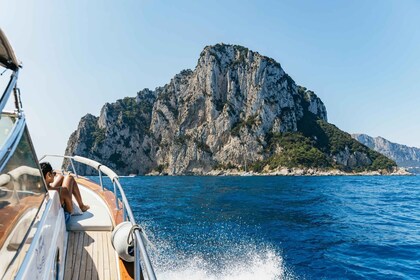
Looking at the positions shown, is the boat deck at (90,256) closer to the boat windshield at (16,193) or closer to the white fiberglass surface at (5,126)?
the boat windshield at (16,193)

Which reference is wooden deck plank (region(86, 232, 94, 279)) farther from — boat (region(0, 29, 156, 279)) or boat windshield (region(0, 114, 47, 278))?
boat windshield (region(0, 114, 47, 278))


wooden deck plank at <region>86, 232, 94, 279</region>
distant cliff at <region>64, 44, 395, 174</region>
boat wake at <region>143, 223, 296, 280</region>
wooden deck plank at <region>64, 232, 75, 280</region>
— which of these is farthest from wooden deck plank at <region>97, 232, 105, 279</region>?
distant cliff at <region>64, 44, 395, 174</region>

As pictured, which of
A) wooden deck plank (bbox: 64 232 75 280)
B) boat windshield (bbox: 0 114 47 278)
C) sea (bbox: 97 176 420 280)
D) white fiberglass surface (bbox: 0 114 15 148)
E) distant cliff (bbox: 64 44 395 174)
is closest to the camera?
boat windshield (bbox: 0 114 47 278)

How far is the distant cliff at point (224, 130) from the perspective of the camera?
421ft

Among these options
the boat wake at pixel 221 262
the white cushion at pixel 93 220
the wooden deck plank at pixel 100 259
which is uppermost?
the white cushion at pixel 93 220

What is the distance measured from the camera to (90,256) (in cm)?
409

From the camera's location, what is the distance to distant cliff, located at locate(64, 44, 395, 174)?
5049 inches

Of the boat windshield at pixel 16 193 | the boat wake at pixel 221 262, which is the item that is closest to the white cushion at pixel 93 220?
the boat windshield at pixel 16 193

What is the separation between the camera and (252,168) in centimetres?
12450

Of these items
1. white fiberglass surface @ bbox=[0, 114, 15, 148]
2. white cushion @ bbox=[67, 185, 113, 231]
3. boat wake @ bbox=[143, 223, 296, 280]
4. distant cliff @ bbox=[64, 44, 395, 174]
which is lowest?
boat wake @ bbox=[143, 223, 296, 280]

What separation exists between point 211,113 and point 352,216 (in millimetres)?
118814

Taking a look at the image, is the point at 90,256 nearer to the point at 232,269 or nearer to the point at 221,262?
the point at 232,269

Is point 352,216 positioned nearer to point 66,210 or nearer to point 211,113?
point 66,210

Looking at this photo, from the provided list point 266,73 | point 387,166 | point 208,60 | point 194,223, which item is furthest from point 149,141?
point 194,223
